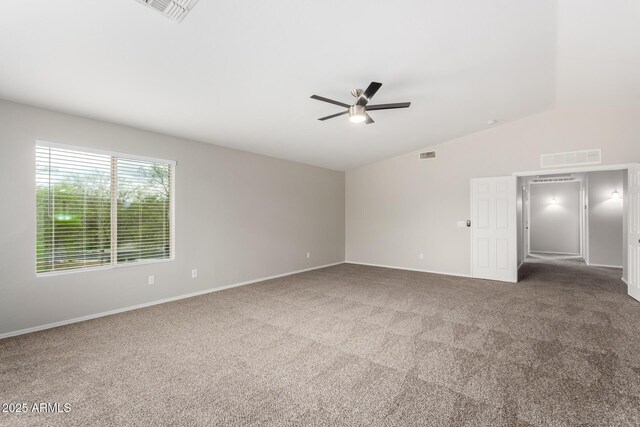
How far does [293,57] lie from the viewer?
9.55ft

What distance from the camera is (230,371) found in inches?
100.0

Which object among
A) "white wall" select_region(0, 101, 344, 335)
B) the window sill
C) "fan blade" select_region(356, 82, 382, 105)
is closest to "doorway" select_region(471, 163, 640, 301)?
"white wall" select_region(0, 101, 344, 335)

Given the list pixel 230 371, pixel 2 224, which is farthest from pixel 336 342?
pixel 2 224

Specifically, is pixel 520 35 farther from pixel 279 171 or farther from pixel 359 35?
pixel 279 171

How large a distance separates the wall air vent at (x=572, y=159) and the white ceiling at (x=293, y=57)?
36.0 inches

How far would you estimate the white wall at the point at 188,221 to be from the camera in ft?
11.1

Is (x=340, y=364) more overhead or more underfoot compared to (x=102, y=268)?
more underfoot

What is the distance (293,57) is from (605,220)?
9.05 metres

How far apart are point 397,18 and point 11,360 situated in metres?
4.65

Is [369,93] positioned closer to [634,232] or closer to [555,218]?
[634,232]

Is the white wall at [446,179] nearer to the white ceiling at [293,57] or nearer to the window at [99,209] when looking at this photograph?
the white ceiling at [293,57]

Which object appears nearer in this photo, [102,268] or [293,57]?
[293,57]

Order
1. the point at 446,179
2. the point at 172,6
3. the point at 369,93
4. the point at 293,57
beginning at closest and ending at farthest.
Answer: the point at 172,6 < the point at 293,57 < the point at 369,93 < the point at 446,179

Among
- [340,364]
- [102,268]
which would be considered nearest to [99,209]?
[102,268]
